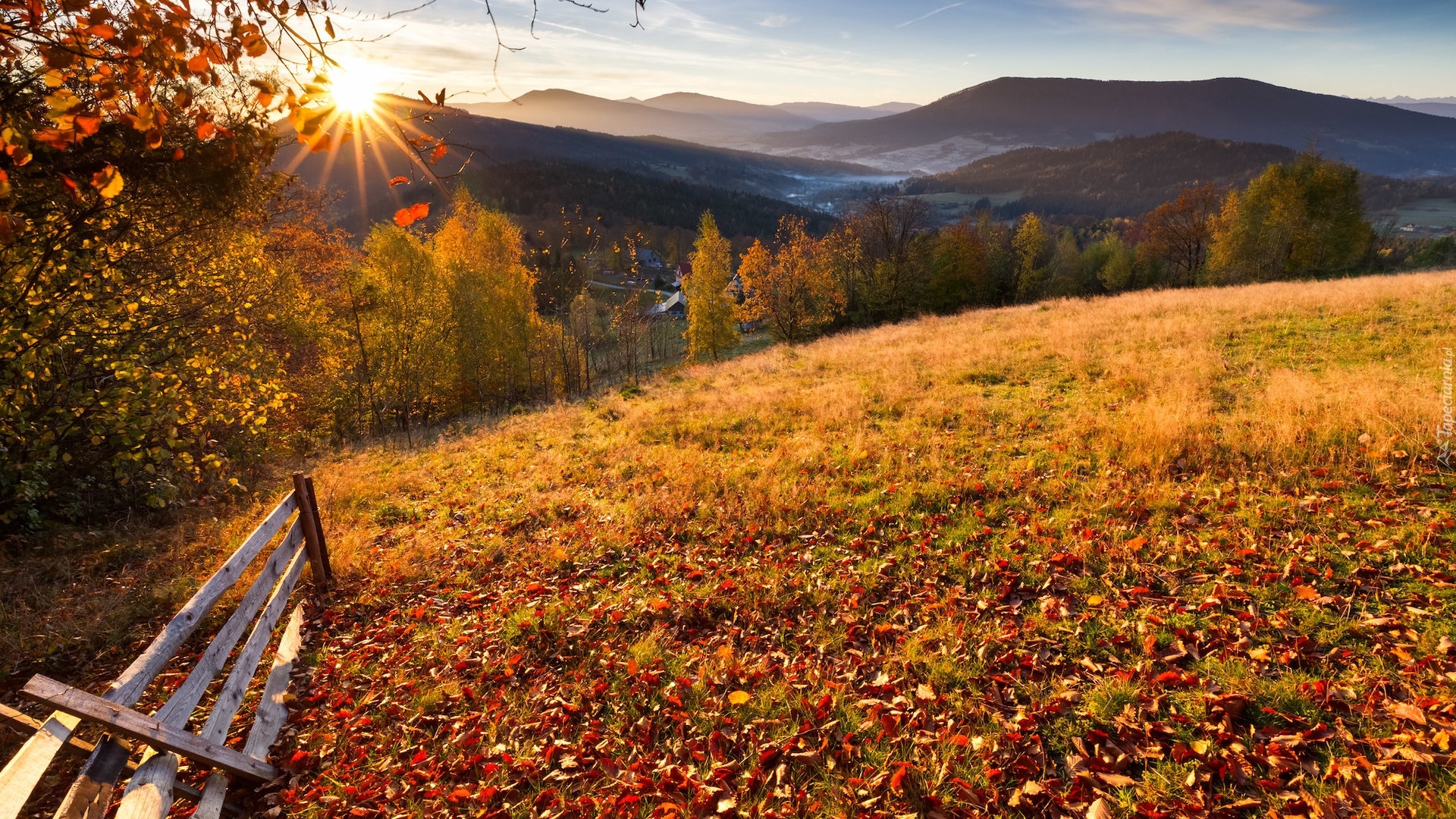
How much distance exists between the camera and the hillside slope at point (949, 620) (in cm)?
396

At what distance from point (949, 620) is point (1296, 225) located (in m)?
55.3

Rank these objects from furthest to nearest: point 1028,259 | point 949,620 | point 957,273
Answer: point 1028,259 < point 957,273 < point 949,620

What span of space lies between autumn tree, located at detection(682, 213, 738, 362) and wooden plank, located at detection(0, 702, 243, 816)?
34.5 meters

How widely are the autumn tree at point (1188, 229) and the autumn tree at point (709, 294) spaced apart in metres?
40.8

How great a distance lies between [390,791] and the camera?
14.7 ft

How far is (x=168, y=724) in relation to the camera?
4000 millimetres

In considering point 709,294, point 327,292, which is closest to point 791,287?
point 709,294

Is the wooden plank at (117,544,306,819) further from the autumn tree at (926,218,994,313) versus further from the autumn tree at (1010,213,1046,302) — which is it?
the autumn tree at (1010,213,1046,302)

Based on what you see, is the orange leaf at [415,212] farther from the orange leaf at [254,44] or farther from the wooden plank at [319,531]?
the wooden plank at [319,531]

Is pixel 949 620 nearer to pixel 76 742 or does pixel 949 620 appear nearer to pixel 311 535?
pixel 76 742

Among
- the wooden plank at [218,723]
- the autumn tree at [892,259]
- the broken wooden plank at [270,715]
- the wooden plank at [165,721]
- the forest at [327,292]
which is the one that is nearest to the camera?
the wooden plank at [165,721]

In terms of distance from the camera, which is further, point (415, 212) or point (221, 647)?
point (221, 647)

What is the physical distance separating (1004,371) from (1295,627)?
30.2 feet

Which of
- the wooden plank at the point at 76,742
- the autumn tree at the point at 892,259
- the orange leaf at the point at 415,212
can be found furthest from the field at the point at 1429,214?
the wooden plank at the point at 76,742
